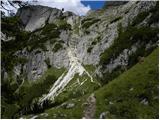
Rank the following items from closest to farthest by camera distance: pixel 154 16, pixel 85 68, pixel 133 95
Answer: pixel 133 95 < pixel 154 16 < pixel 85 68

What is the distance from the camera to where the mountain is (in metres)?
20.7

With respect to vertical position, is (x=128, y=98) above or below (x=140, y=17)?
below

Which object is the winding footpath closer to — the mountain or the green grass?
the mountain

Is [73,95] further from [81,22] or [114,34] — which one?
[81,22]

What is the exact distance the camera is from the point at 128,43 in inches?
4843

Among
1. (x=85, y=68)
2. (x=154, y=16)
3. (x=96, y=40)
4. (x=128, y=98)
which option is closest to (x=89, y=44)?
(x=96, y=40)

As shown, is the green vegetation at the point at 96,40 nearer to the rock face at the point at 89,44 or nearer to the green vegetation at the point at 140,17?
the rock face at the point at 89,44

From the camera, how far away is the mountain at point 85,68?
20672 mm

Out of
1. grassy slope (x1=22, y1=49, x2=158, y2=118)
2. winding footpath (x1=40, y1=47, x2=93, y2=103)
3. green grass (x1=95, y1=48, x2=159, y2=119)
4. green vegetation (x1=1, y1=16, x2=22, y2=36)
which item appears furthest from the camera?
winding footpath (x1=40, y1=47, x2=93, y2=103)

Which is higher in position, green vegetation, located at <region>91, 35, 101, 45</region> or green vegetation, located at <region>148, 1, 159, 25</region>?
green vegetation, located at <region>91, 35, 101, 45</region>

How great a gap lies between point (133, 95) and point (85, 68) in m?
78.4

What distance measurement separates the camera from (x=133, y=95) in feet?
194

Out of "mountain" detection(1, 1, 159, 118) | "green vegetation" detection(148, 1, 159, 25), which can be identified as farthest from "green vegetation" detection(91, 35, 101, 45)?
"green vegetation" detection(148, 1, 159, 25)

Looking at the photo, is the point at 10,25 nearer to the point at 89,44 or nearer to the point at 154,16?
the point at 154,16
